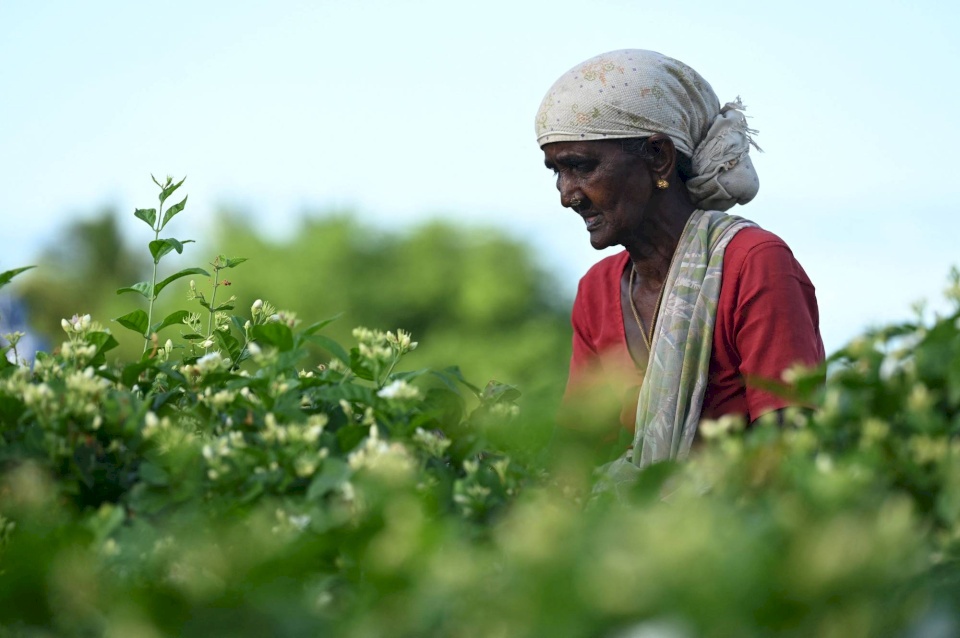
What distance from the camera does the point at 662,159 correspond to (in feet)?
14.3

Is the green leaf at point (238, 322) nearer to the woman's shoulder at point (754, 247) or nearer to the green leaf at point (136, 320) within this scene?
the green leaf at point (136, 320)

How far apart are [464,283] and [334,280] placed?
13.8ft

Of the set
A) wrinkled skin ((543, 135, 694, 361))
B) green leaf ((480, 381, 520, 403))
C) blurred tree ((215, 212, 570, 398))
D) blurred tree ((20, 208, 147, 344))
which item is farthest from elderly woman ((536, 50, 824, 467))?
blurred tree ((20, 208, 147, 344))

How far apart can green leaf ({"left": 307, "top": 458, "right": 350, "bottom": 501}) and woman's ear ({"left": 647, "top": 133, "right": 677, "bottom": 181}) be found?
2739mm

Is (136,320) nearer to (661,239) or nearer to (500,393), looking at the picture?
(500,393)

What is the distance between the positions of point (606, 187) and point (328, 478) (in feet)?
8.73

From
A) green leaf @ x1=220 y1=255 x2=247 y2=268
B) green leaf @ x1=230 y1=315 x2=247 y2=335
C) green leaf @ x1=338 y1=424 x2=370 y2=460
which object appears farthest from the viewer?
green leaf @ x1=220 y1=255 x2=247 y2=268

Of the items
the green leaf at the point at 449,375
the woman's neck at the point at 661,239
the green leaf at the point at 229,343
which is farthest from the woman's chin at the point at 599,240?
the green leaf at the point at 449,375

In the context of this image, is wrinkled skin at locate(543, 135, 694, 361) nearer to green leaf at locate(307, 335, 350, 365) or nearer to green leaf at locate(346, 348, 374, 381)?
green leaf at locate(346, 348, 374, 381)

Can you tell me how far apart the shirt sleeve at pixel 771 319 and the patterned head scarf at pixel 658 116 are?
53cm

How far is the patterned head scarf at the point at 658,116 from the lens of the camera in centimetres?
425

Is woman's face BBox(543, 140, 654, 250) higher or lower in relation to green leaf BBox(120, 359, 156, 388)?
higher

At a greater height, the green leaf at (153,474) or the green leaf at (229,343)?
the green leaf at (229,343)

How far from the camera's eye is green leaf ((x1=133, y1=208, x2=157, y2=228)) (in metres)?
3.17
